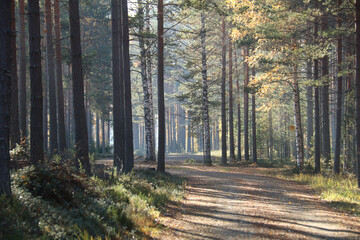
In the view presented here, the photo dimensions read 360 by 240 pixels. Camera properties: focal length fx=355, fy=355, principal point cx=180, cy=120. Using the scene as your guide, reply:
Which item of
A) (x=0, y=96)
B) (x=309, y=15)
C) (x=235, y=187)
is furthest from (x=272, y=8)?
(x=0, y=96)

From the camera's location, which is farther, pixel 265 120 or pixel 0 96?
pixel 265 120

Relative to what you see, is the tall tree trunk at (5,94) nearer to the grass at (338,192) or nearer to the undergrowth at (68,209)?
the undergrowth at (68,209)

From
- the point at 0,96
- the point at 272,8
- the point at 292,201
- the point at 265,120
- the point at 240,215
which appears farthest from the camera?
the point at 265,120

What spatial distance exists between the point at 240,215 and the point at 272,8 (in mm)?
11432

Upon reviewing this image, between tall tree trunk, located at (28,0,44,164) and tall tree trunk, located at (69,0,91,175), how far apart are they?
204cm

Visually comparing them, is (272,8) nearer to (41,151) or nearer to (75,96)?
(75,96)

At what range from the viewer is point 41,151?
1018 centimetres

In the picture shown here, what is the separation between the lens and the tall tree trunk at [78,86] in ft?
40.6

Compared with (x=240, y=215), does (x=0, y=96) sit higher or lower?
higher

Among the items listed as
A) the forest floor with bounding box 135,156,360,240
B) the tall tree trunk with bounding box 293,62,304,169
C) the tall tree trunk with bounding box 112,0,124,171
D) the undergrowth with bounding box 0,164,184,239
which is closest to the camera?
the undergrowth with bounding box 0,164,184,239

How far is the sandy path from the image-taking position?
7562 mm

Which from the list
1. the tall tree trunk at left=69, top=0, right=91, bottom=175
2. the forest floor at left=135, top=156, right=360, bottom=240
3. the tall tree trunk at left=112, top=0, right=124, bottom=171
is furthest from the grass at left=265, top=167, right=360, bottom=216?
the tall tree trunk at left=112, top=0, right=124, bottom=171

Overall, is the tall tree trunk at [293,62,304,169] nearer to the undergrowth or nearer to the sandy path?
the sandy path

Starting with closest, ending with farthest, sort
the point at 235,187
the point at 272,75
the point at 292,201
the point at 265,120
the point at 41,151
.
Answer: the point at 41,151
the point at 292,201
the point at 235,187
the point at 272,75
the point at 265,120
